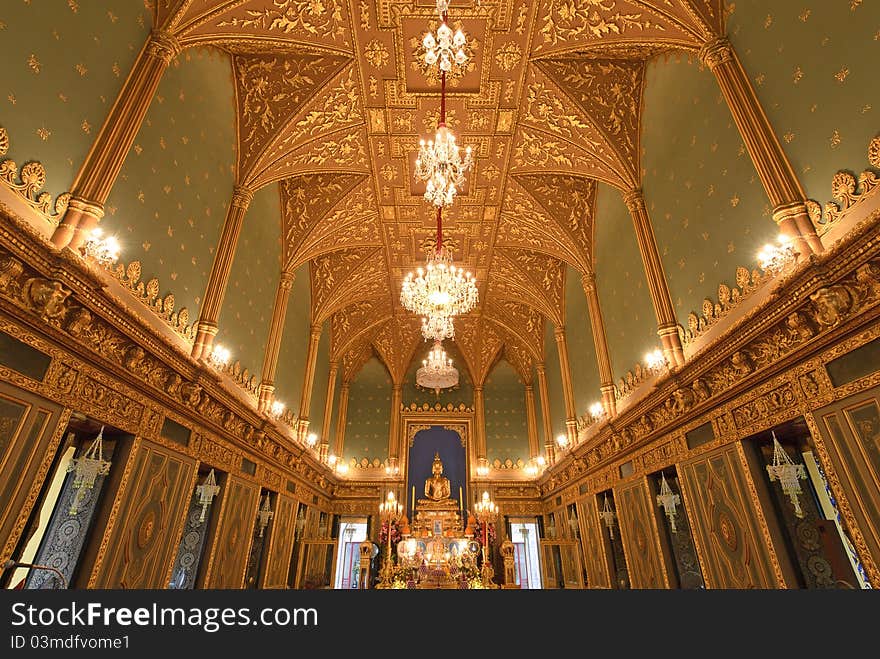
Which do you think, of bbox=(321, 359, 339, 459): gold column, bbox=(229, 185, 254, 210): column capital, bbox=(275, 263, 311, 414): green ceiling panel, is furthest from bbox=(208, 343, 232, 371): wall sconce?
bbox=(321, 359, 339, 459): gold column

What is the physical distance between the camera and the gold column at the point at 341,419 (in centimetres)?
1719

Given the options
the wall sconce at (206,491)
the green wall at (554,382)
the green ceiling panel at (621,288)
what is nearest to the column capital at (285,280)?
the wall sconce at (206,491)

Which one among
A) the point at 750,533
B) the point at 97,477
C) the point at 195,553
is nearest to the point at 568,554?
the point at 750,533

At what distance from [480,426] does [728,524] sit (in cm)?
1231

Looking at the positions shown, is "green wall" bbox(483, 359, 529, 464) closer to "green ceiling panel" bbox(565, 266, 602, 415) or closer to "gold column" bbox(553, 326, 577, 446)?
"gold column" bbox(553, 326, 577, 446)

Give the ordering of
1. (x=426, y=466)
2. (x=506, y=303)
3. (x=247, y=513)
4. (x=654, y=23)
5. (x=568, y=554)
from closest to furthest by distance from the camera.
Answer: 1. (x=654, y=23)
2. (x=247, y=513)
3. (x=568, y=554)
4. (x=506, y=303)
5. (x=426, y=466)

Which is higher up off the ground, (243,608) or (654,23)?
(654,23)

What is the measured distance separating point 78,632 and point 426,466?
1756 centimetres

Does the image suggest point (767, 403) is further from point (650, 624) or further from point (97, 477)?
point (97, 477)

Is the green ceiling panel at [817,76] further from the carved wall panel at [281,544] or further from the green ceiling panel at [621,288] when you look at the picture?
the carved wall panel at [281,544]

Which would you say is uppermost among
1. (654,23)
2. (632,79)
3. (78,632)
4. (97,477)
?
(632,79)

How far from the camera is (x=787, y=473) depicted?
17.6 feet

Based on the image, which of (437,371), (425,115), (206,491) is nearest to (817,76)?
(425,115)

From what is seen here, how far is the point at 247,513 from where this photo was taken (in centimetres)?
943
